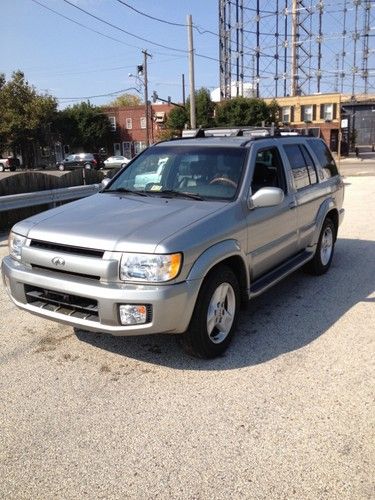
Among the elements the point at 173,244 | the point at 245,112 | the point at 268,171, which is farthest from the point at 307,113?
the point at 173,244

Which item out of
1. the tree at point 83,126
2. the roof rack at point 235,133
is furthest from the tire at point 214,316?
the tree at point 83,126

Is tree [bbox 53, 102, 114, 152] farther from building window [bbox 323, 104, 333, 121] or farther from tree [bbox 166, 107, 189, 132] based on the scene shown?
building window [bbox 323, 104, 333, 121]

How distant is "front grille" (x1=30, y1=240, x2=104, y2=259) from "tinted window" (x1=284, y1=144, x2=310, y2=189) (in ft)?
9.09

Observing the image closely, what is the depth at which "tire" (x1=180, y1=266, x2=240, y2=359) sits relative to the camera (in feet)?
12.3

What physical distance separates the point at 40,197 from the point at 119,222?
7.01 m

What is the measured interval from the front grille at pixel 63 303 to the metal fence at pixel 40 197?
233 inches

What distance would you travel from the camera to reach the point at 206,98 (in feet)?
172

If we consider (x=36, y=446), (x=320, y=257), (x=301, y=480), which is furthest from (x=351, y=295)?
(x=36, y=446)

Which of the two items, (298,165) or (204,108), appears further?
(204,108)

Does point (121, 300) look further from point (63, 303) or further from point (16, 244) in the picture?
point (16, 244)

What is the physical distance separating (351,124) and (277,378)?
62.3 meters

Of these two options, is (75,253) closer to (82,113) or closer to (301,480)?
(301,480)

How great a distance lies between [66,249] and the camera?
146 inches

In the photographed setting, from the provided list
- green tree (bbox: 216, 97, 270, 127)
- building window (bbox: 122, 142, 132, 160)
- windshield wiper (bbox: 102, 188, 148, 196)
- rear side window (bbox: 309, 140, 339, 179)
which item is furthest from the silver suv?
building window (bbox: 122, 142, 132, 160)
